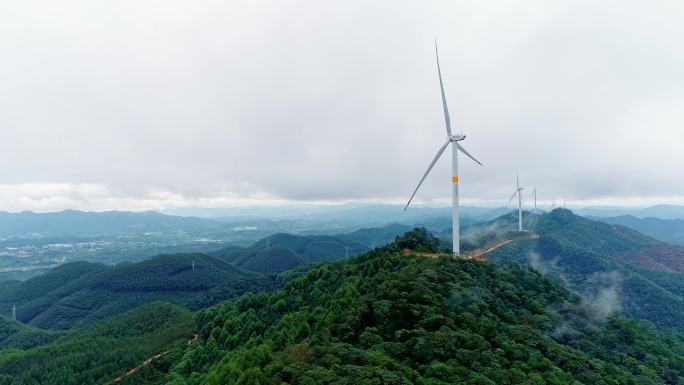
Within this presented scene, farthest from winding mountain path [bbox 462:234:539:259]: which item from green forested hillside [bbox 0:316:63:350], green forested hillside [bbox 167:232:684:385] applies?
green forested hillside [bbox 0:316:63:350]

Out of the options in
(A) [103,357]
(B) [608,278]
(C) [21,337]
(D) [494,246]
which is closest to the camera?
(A) [103,357]

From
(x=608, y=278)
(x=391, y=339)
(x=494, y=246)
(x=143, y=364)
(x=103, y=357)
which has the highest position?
(x=391, y=339)

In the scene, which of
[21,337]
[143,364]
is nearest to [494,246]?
[143,364]

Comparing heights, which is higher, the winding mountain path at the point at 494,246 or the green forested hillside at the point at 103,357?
the winding mountain path at the point at 494,246

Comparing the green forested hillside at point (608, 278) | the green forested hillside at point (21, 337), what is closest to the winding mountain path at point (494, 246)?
the green forested hillside at point (608, 278)

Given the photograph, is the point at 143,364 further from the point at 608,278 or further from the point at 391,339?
the point at 608,278

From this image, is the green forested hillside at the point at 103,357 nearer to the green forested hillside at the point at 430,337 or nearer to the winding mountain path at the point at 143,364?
the winding mountain path at the point at 143,364
